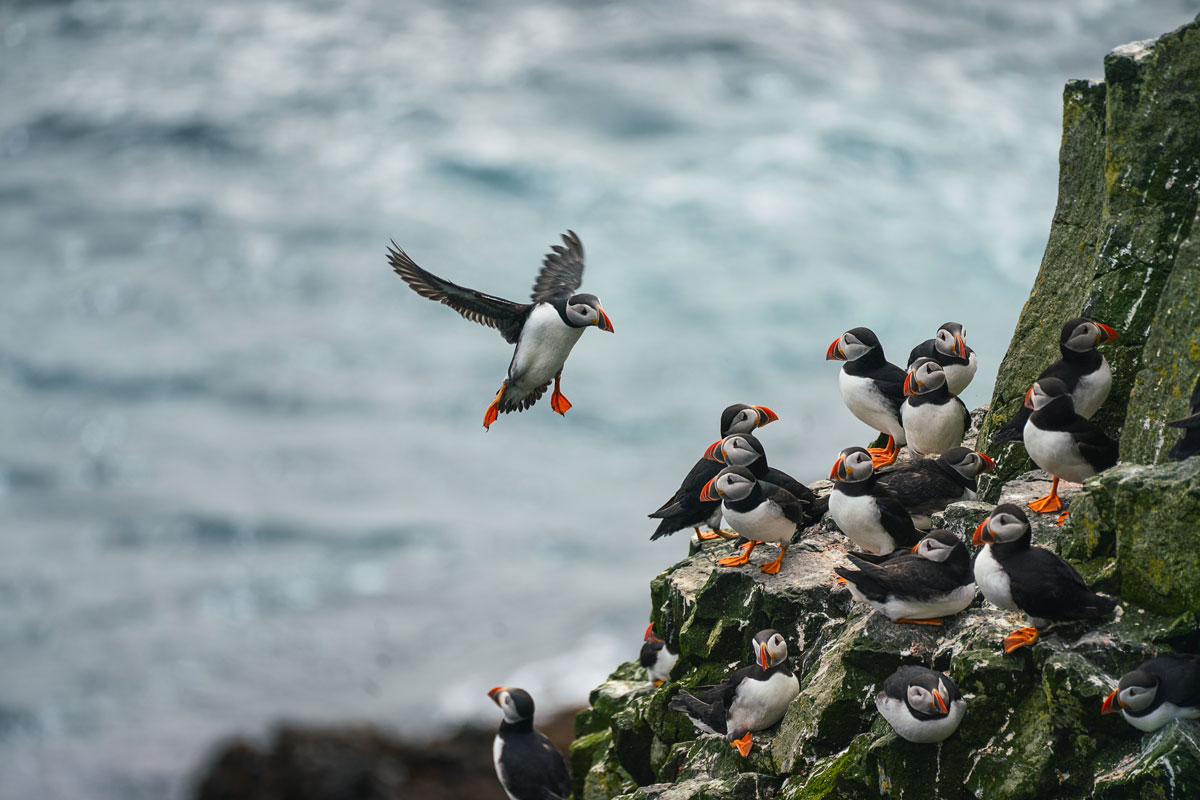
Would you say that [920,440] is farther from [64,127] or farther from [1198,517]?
[64,127]

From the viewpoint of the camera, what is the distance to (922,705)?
5676mm

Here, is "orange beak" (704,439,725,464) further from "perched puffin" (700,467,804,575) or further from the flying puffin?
the flying puffin

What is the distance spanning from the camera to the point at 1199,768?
489 cm

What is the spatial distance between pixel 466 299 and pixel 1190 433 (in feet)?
16.3

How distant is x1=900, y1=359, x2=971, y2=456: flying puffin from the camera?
7918 mm

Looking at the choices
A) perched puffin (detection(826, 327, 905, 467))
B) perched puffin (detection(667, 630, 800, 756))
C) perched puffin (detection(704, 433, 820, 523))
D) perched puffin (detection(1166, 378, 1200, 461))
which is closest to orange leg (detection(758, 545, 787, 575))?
perched puffin (detection(704, 433, 820, 523))

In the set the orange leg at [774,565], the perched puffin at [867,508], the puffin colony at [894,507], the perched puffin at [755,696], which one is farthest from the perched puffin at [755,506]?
the perched puffin at [755,696]

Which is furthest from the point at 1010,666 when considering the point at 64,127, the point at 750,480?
the point at 64,127

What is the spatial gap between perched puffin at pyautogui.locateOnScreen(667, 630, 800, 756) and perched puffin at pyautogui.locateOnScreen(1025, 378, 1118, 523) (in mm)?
1795

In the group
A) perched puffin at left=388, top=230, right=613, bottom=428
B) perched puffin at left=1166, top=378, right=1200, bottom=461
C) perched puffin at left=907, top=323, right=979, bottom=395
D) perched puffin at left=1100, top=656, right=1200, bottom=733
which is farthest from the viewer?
perched puffin at left=388, top=230, right=613, bottom=428

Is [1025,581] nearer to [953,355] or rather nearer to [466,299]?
[953,355]

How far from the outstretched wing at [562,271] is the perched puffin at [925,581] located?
404cm

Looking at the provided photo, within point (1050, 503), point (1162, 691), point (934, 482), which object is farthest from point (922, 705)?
point (934, 482)

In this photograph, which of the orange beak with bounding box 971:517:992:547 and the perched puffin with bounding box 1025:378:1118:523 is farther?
the perched puffin with bounding box 1025:378:1118:523
